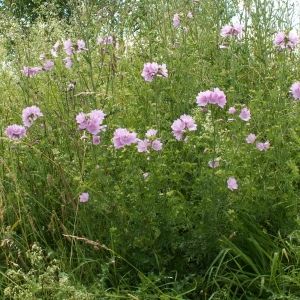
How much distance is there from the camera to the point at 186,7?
11.5 ft

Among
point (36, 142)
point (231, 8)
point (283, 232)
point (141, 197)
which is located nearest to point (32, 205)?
point (36, 142)

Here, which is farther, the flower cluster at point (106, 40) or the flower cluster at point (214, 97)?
the flower cluster at point (106, 40)


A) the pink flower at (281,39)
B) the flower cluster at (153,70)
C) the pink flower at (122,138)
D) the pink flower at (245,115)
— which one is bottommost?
the pink flower at (122,138)

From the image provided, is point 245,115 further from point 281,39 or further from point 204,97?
point 281,39

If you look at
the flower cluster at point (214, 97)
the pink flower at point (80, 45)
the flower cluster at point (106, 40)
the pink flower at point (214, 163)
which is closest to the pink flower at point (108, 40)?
the flower cluster at point (106, 40)

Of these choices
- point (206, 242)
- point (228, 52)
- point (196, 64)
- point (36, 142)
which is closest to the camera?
point (206, 242)

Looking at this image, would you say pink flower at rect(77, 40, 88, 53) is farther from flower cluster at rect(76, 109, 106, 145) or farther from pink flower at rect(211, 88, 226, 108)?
pink flower at rect(211, 88, 226, 108)

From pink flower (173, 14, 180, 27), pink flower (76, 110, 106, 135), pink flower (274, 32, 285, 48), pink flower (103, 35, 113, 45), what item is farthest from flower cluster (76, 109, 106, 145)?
pink flower (173, 14, 180, 27)

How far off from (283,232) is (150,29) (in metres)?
1.62

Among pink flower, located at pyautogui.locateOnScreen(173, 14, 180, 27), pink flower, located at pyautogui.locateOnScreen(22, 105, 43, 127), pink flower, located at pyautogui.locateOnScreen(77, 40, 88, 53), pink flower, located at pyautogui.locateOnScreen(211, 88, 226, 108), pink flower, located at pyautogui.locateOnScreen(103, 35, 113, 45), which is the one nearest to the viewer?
pink flower, located at pyautogui.locateOnScreen(211, 88, 226, 108)

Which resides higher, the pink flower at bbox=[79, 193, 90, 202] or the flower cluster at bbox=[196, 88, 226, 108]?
the flower cluster at bbox=[196, 88, 226, 108]

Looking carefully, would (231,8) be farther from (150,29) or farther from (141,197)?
(141,197)

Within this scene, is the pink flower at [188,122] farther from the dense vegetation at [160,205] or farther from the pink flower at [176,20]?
the pink flower at [176,20]

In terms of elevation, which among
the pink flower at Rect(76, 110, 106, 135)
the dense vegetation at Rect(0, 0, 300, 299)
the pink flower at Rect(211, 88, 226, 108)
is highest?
the pink flower at Rect(211, 88, 226, 108)
